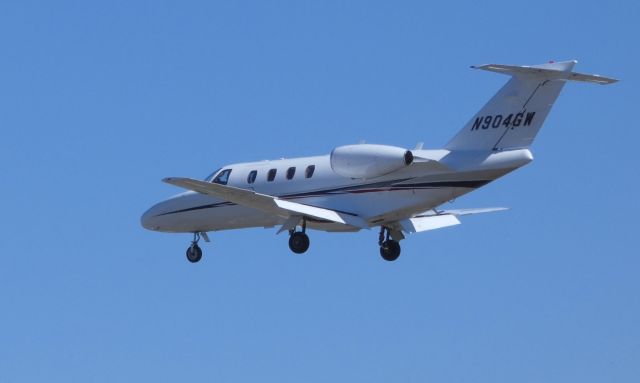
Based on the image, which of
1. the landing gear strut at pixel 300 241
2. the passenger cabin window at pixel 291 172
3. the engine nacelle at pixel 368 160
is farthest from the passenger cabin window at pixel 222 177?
the engine nacelle at pixel 368 160

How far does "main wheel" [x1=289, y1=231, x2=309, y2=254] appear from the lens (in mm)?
56969

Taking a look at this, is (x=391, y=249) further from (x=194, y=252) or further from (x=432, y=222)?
(x=194, y=252)

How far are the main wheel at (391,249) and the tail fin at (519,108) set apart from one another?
4195 mm

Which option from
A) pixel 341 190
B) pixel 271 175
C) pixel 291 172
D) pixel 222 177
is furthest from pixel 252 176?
pixel 341 190

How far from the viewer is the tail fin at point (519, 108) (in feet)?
176

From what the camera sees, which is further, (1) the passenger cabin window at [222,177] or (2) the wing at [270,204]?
(1) the passenger cabin window at [222,177]

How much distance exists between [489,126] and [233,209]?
8.96m

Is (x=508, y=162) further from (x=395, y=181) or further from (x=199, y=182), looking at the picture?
(x=199, y=182)

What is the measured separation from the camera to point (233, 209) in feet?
195

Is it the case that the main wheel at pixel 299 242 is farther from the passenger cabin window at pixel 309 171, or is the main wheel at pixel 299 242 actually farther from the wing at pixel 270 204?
the passenger cabin window at pixel 309 171

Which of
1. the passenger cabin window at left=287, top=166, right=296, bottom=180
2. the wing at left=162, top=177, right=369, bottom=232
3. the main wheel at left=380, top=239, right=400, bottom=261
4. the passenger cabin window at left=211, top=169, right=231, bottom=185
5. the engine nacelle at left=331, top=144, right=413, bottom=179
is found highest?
the passenger cabin window at left=211, top=169, right=231, bottom=185

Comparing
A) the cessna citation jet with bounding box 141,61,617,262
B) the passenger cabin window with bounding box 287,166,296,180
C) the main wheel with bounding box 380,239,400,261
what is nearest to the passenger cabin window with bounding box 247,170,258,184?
the cessna citation jet with bounding box 141,61,617,262

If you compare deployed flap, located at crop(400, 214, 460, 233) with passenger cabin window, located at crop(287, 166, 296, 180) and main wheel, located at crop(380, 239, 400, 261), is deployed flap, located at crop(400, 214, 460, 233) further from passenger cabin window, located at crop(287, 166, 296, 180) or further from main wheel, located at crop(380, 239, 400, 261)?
passenger cabin window, located at crop(287, 166, 296, 180)

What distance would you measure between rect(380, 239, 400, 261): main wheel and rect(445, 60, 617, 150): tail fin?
420 cm
